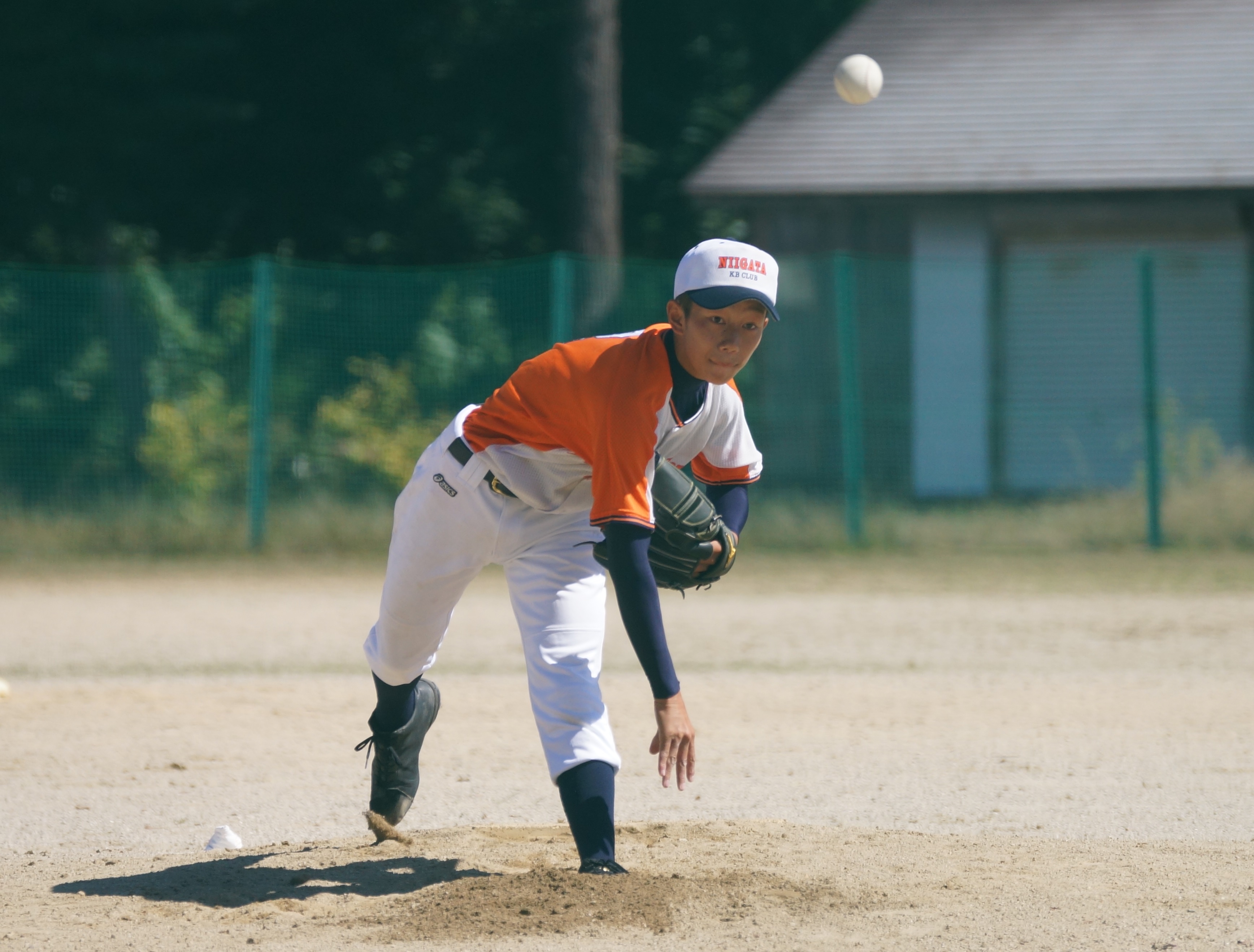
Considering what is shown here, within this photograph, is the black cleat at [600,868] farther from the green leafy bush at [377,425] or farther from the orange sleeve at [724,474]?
the green leafy bush at [377,425]

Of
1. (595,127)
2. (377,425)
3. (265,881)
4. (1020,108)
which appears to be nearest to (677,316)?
(265,881)

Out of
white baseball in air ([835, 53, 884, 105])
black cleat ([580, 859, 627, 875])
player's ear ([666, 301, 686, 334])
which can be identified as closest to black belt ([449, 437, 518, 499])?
player's ear ([666, 301, 686, 334])

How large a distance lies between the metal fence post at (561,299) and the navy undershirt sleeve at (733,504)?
9.15m

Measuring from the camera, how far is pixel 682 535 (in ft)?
13.8

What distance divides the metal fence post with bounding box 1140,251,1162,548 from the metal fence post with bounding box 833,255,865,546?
→ 245cm

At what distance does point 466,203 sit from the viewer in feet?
63.6

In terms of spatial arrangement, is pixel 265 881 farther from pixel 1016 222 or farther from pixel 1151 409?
pixel 1016 222

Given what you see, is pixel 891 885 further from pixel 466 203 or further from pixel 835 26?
pixel 835 26

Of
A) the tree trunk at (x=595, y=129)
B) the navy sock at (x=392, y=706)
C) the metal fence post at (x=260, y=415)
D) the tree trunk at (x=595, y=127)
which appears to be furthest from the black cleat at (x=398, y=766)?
the tree trunk at (x=595, y=127)

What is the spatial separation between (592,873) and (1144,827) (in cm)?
201

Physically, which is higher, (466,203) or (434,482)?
(466,203)

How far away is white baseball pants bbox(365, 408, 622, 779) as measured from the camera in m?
4.16

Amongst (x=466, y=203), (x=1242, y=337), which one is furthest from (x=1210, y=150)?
(x=466, y=203)

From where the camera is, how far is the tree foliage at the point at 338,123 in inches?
642
